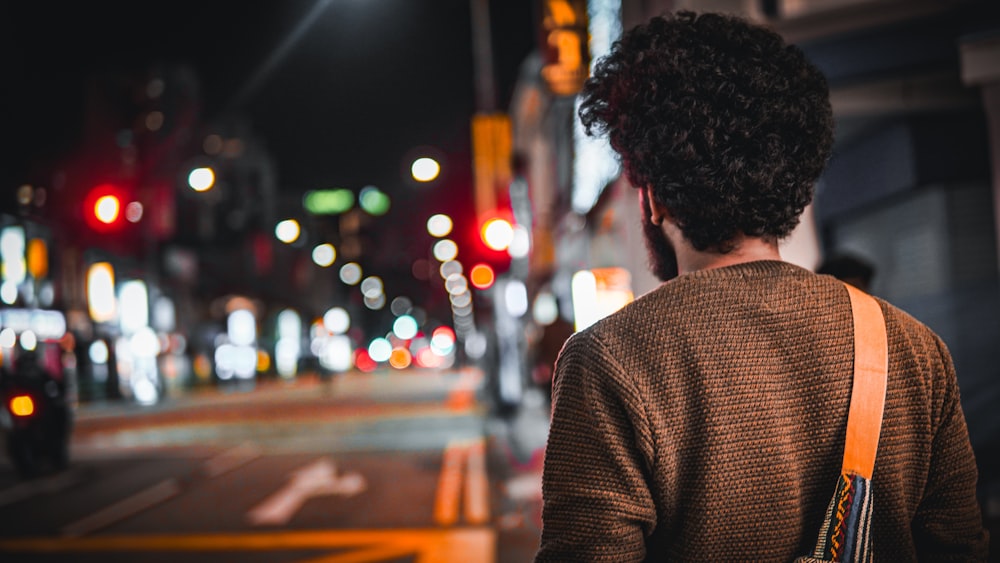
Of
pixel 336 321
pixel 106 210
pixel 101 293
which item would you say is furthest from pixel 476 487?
pixel 336 321

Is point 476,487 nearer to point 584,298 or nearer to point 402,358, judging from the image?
point 584,298

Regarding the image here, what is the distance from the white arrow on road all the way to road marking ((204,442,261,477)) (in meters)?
1.20

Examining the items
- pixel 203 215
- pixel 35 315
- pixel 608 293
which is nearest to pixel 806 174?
pixel 608 293

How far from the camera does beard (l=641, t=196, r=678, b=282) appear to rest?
1932 millimetres

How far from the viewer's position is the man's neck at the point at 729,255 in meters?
1.85

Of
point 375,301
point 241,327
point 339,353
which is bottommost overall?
point 339,353

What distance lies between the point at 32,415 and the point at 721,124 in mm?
12903

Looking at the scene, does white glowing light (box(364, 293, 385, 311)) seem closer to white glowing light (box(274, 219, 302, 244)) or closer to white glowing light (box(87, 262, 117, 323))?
white glowing light (box(87, 262, 117, 323))

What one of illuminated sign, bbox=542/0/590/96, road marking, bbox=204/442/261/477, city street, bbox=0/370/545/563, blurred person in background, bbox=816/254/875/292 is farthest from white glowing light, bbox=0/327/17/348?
blurred person in background, bbox=816/254/875/292

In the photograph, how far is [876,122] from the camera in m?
9.80

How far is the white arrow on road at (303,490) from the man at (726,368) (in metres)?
7.70

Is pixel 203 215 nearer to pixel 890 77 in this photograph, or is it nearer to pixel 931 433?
pixel 890 77

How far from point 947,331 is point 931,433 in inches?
294

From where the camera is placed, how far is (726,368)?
1.70m
